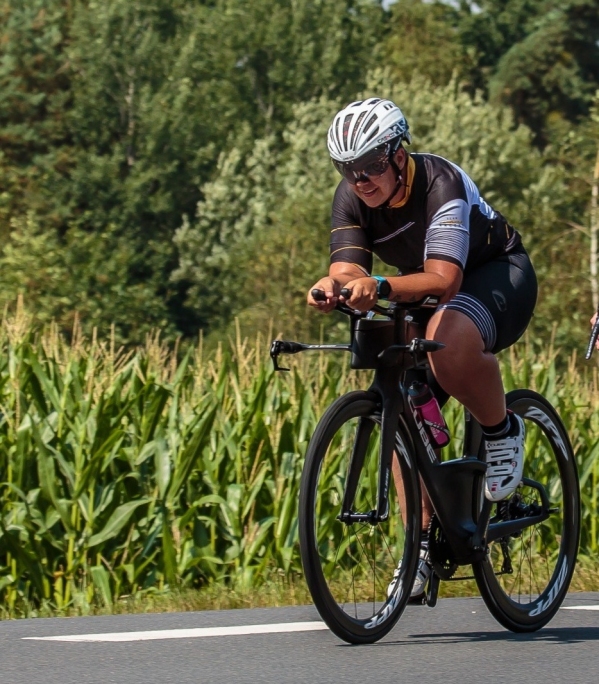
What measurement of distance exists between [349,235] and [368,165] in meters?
0.35

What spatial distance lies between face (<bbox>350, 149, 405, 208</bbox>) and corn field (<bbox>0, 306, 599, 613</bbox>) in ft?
11.6

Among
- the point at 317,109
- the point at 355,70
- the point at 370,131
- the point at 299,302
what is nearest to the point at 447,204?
the point at 370,131

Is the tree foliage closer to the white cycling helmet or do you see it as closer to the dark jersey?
the dark jersey

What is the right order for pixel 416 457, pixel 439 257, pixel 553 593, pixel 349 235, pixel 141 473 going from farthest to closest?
pixel 141 473 → pixel 553 593 → pixel 349 235 → pixel 416 457 → pixel 439 257

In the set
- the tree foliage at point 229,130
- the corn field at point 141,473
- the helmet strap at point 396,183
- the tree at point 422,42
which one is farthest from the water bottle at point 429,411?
the tree at point 422,42

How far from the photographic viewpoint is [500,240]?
5.69 m

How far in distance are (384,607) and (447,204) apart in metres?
1.35

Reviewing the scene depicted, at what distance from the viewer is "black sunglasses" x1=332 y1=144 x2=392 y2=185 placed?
5.16 metres

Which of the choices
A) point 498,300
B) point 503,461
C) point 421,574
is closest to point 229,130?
point 503,461

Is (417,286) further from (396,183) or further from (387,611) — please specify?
(387,611)

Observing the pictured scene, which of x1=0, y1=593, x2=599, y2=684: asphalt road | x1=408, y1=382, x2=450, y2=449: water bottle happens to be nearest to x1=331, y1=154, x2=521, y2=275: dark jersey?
x1=408, y1=382, x2=450, y2=449: water bottle

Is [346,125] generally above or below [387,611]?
above

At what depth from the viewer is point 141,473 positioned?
29.4ft

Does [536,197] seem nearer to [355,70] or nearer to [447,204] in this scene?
[355,70]
